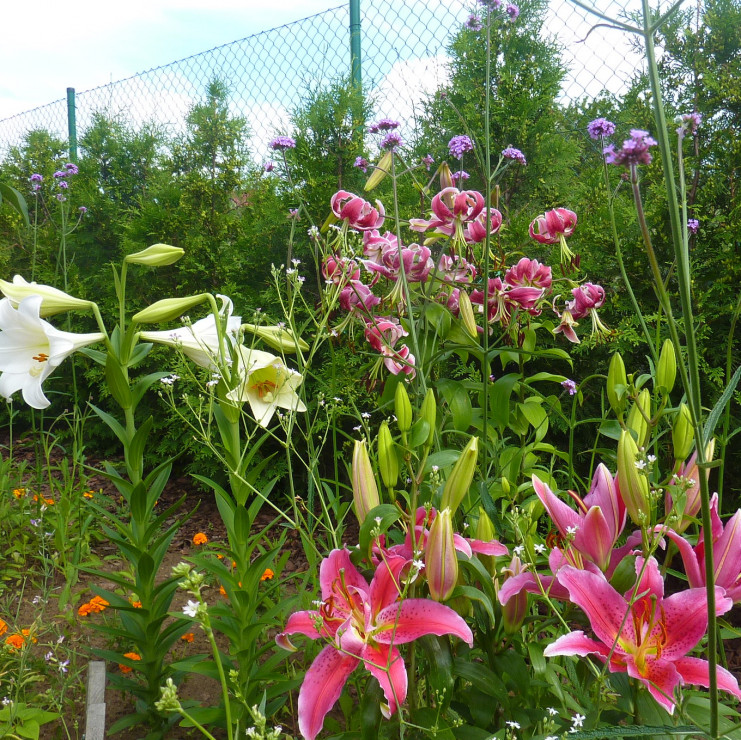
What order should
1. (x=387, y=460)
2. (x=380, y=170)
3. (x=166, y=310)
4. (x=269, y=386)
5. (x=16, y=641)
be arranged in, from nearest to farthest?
1. (x=387, y=460)
2. (x=166, y=310)
3. (x=269, y=386)
4. (x=380, y=170)
5. (x=16, y=641)

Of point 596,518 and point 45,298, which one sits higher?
point 45,298

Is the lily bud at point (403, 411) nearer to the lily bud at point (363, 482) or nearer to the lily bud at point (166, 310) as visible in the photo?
the lily bud at point (363, 482)

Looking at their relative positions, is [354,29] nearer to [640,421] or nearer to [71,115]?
[640,421]

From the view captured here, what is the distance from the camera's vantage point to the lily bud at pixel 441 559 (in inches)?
34.3

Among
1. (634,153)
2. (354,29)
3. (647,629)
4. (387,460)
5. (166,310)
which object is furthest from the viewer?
(354,29)

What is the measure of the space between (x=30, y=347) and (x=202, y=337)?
0.32 m

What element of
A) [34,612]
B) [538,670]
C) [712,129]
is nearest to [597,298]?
[538,670]

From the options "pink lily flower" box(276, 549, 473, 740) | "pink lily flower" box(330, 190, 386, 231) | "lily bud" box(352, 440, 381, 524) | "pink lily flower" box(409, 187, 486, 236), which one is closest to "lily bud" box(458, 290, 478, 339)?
"pink lily flower" box(409, 187, 486, 236)

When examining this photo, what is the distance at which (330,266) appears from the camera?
143 cm

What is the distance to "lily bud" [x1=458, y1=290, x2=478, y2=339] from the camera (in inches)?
53.2

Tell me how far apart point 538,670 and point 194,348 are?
78 cm

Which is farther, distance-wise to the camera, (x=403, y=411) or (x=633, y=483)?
(x=403, y=411)

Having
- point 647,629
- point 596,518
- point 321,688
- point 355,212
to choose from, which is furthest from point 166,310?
point 647,629

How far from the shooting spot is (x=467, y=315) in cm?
135
